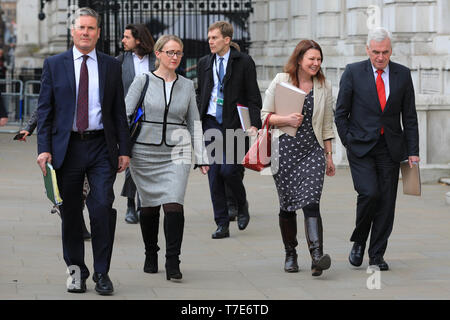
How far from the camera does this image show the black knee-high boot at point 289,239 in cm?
841

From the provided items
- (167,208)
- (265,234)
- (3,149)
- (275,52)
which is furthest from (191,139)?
(275,52)

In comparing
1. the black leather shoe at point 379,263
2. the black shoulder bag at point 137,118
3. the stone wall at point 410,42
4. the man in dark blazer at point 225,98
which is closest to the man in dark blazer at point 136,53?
the man in dark blazer at point 225,98

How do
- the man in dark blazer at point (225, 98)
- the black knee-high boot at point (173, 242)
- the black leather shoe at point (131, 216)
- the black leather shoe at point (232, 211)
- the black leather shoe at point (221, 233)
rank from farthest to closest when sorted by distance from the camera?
the black leather shoe at point (232, 211) < the black leather shoe at point (131, 216) < the man in dark blazer at point (225, 98) < the black leather shoe at point (221, 233) < the black knee-high boot at point (173, 242)

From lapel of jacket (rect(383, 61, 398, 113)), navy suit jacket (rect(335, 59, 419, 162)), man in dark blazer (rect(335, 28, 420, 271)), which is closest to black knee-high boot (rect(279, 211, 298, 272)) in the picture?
man in dark blazer (rect(335, 28, 420, 271))

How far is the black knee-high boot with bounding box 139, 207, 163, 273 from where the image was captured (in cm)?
830

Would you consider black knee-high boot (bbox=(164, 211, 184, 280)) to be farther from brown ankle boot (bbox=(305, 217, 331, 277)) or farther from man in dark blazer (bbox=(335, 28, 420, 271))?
man in dark blazer (bbox=(335, 28, 420, 271))

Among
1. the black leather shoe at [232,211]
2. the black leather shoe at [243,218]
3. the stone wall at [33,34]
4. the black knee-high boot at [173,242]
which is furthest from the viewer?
the stone wall at [33,34]

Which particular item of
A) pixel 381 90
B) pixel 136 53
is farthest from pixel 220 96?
pixel 381 90

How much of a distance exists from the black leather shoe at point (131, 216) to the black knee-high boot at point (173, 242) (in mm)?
3159

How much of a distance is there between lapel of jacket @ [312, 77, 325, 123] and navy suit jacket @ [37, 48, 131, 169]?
58.8 inches

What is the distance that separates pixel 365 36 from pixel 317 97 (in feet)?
39.6

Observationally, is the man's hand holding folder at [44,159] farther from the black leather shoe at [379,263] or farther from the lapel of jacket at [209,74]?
the lapel of jacket at [209,74]

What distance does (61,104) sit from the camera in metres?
7.46
